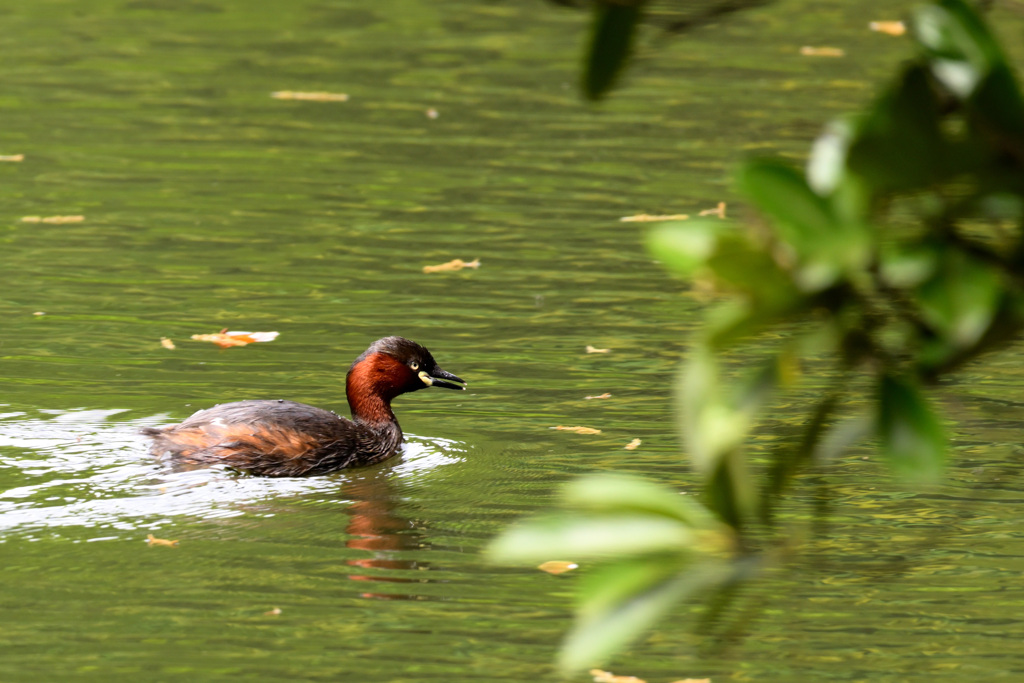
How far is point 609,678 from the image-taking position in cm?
539

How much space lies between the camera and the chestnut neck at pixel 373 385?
8.59m

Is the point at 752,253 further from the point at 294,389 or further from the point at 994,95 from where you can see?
the point at 294,389

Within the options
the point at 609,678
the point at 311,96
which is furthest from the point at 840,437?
the point at 311,96

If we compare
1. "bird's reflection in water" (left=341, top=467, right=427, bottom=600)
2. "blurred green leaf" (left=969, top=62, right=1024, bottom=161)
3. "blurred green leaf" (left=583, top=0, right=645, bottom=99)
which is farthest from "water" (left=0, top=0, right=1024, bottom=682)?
"blurred green leaf" (left=969, top=62, right=1024, bottom=161)

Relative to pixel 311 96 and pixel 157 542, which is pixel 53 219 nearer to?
pixel 311 96

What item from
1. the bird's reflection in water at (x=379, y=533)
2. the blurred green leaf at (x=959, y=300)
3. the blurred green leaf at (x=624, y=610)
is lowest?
the bird's reflection in water at (x=379, y=533)

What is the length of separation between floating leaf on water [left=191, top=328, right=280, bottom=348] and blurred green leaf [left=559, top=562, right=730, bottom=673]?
8309 millimetres

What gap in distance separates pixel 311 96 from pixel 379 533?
9906 mm

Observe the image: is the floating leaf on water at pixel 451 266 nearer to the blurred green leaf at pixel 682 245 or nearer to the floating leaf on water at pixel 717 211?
the floating leaf on water at pixel 717 211

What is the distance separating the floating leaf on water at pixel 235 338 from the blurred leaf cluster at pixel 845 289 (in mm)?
8199

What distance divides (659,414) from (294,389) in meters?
2.15

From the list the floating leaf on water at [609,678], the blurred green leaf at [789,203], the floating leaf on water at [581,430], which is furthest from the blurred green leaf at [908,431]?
the floating leaf on water at [581,430]

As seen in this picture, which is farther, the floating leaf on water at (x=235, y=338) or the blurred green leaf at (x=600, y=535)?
the floating leaf on water at (x=235, y=338)

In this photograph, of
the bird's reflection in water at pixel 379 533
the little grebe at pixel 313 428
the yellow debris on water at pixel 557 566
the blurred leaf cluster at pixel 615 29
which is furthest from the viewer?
the little grebe at pixel 313 428
